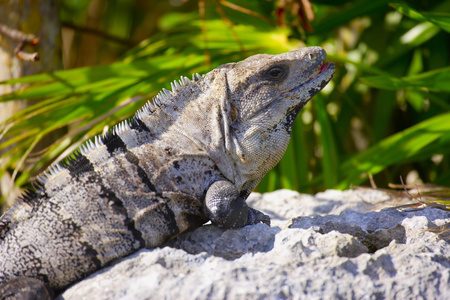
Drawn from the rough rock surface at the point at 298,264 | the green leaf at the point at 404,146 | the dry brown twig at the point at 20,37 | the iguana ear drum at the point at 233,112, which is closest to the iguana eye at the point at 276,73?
the iguana ear drum at the point at 233,112

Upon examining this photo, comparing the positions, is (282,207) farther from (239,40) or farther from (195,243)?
(239,40)

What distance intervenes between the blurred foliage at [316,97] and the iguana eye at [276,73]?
3.35 ft

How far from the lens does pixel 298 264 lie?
2.32m

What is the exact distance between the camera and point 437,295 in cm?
220

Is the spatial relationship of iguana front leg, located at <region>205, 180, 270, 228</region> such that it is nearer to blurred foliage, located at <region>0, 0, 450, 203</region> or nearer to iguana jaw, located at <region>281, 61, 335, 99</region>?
iguana jaw, located at <region>281, 61, 335, 99</region>

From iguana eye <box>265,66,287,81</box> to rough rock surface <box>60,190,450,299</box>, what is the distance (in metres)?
0.77

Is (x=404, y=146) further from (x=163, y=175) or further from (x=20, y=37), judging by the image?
(x=20, y=37)

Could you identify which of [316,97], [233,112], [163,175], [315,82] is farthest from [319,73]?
[316,97]

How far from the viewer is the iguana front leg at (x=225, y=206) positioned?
8.68ft

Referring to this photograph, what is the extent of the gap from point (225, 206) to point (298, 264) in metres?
0.51

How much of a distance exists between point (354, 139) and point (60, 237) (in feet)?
16.4

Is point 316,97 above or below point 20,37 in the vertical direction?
below

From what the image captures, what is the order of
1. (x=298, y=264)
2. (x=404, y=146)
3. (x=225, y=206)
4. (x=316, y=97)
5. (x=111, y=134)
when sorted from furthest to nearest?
(x=316, y=97)
(x=404, y=146)
(x=111, y=134)
(x=225, y=206)
(x=298, y=264)

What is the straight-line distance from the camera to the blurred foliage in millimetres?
3904
